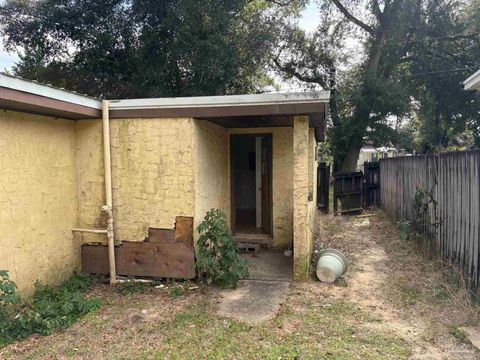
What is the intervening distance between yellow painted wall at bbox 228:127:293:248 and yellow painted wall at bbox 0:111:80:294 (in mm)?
3389

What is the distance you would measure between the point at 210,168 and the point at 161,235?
136cm

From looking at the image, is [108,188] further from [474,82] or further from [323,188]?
[323,188]

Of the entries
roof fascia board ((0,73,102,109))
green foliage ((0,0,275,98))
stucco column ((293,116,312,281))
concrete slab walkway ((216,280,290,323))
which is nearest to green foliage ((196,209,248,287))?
concrete slab walkway ((216,280,290,323))

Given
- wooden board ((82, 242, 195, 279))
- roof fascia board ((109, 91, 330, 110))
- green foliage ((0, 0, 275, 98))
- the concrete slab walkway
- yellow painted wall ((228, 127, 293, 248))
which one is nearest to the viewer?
the concrete slab walkway

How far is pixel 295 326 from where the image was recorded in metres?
3.80

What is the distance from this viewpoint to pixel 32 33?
11.7 m

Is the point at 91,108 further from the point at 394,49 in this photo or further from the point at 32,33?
the point at 394,49

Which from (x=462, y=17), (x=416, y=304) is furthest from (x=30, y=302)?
(x=462, y=17)

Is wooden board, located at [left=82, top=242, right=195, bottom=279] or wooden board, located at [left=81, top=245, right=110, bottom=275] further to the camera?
wooden board, located at [left=81, top=245, right=110, bottom=275]

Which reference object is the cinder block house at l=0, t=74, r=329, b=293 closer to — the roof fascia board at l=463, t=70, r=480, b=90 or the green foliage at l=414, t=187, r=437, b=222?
the roof fascia board at l=463, t=70, r=480, b=90

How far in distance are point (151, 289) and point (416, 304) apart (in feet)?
11.0

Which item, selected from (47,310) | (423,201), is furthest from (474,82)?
(47,310)

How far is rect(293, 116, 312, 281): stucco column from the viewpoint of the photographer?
5.00m

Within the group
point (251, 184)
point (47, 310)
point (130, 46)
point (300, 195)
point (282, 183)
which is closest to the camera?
point (47, 310)
